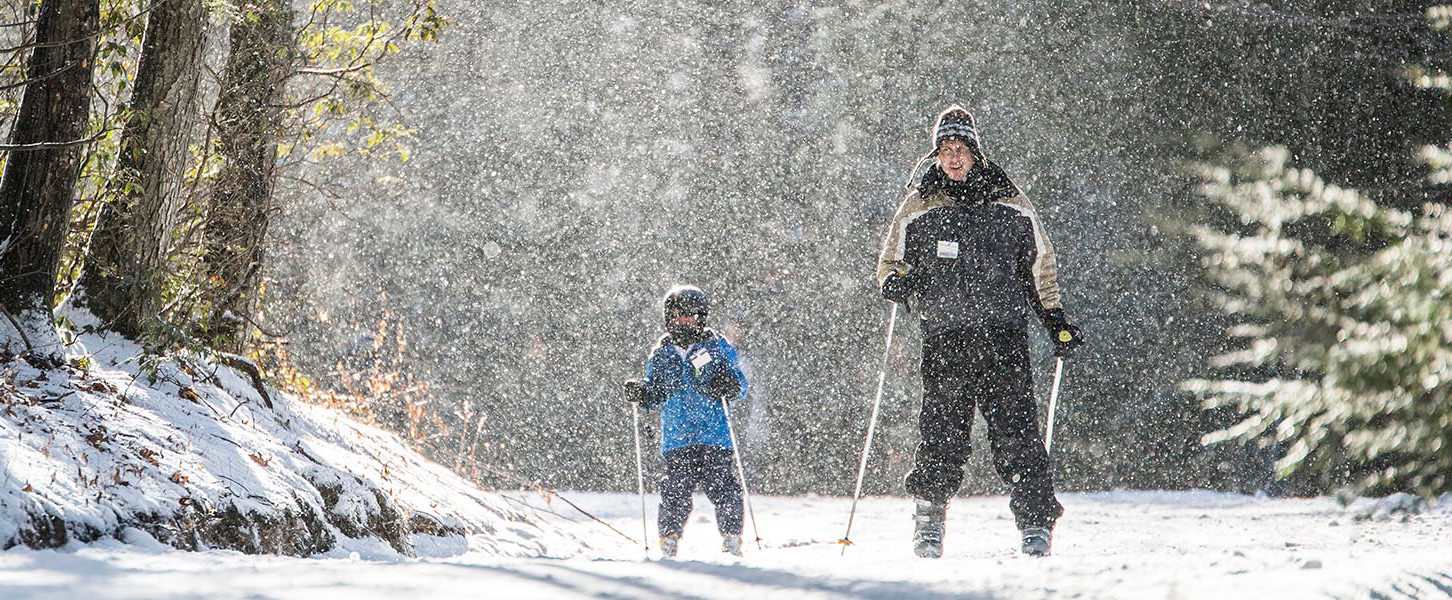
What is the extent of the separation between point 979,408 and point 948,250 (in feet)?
2.13

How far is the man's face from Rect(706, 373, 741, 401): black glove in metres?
1.51

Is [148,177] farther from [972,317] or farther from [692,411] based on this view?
[972,317]

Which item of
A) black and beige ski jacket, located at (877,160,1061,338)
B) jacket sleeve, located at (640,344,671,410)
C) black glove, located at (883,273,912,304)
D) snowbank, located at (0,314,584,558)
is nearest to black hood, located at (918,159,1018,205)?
black and beige ski jacket, located at (877,160,1061,338)

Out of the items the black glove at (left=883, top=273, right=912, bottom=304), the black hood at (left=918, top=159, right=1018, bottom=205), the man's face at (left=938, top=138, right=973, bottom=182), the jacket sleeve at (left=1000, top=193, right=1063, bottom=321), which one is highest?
the man's face at (left=938, top=138, right=973, bottom=182)

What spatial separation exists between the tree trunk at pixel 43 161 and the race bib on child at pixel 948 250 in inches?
137

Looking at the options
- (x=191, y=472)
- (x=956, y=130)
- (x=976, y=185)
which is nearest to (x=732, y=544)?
(x=976, y=185)

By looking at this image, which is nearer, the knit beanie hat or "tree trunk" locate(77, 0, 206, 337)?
the knit beanie hat

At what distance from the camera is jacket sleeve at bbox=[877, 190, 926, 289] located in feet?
17.2

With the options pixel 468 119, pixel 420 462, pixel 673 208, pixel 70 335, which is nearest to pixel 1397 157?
pixel 420 462

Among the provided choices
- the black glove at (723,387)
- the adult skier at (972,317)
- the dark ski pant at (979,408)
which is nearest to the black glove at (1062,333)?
the adult skier at (972,317)

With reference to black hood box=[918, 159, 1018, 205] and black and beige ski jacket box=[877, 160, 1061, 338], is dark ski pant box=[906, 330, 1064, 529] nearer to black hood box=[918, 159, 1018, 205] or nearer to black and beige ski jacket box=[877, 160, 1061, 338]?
black and beige ski jacket box=[877, 160, 1061, 338]

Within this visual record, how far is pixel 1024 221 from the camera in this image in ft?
16.9

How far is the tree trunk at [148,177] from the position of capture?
18.9 ft

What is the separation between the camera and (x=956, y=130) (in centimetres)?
514
